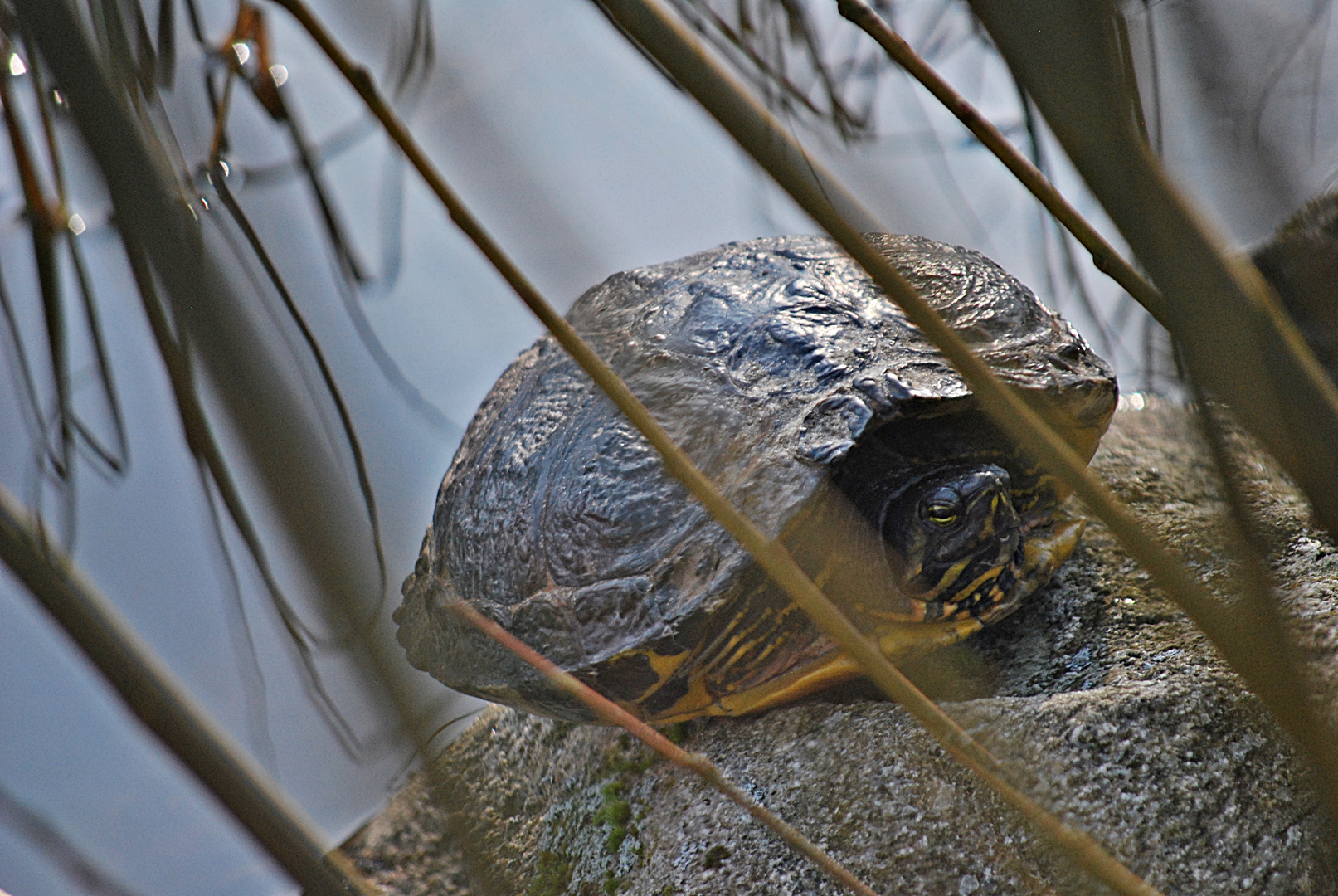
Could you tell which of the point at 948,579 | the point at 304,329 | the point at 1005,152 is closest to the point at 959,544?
the point at 948,579

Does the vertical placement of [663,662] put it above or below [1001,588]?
above

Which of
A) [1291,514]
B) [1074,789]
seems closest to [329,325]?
[1074,789]

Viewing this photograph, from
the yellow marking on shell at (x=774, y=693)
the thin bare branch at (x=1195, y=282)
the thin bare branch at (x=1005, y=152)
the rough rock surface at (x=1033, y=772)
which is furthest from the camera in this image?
the yellow marking on shell at (x=774, y=693)

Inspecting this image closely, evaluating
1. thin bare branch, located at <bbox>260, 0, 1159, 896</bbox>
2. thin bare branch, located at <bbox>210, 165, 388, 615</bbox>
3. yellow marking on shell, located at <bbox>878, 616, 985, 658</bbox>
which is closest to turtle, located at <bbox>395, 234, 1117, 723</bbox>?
yellow marking on shell, located at <bbox>878, 616, 985, 658</bbox>

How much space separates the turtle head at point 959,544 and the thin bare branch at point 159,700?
88cm

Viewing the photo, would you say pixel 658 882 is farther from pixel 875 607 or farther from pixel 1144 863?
pixel 1144 863

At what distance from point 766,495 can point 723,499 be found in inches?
26.5

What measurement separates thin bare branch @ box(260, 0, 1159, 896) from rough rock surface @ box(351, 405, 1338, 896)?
9.0 inches

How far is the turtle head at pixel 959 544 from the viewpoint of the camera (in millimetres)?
1038

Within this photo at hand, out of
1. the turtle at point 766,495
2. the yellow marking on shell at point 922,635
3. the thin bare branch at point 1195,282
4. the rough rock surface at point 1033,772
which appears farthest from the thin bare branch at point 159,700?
the yellow marking on shell at point 922,635

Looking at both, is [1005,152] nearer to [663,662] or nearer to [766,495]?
[766,495]

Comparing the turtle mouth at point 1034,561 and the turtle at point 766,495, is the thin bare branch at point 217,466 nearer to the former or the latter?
the turtle at point 766,495

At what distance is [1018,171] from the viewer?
0.36 metres

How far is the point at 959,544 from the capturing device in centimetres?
104
